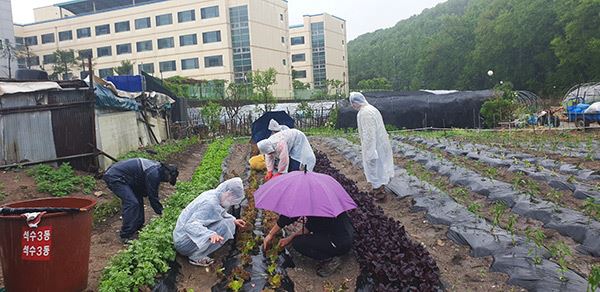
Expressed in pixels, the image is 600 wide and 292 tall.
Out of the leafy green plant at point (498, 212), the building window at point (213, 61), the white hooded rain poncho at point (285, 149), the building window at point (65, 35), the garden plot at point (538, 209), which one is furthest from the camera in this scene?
the building window at point (65, 35)

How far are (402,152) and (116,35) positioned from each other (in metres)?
44.9

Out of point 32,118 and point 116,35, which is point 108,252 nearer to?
point 32,118

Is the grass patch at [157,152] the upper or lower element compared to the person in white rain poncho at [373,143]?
lower

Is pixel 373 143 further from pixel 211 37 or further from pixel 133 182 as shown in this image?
pixel 211 37

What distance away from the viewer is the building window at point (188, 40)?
1841 inches

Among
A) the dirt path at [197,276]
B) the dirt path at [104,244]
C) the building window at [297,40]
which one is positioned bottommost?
the dirt path at [197,276]

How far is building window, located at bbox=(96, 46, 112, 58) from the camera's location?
50312 millimetres

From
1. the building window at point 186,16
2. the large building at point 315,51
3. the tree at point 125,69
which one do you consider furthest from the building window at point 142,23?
the large building at point 315,51

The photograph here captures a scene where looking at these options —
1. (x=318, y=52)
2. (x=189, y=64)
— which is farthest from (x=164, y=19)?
(x=318, y=52)

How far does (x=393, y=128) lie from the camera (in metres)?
21.8

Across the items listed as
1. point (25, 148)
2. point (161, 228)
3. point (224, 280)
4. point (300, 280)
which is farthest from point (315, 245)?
point (25, 148)

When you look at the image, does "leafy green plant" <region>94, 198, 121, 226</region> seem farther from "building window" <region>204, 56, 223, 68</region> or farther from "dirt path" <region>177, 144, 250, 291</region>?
"building window" <region>204, 56, 223, 68</region>

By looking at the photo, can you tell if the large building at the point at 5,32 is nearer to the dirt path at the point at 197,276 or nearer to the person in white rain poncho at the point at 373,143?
the person in white rain poncho at the point at 373,143

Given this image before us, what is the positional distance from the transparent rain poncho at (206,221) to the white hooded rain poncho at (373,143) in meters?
2.56
